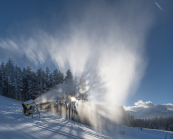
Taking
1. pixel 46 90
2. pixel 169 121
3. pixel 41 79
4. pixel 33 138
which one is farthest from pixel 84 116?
pixel 169 121

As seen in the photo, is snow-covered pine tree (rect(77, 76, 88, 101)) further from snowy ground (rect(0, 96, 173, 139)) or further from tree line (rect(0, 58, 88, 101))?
snowy ground (rect(0, 96, 173, 139))

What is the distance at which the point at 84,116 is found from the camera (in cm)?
3278

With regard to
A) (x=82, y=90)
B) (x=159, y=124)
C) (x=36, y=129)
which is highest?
(x=82, y=90)

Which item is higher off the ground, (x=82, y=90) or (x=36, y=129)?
(x=82, y=90)

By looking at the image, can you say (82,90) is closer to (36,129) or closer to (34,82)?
(34,82)

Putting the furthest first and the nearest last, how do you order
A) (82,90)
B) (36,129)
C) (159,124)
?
(159,124)
(82,90)
(36,129)

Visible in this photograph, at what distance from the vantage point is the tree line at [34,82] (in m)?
34.2

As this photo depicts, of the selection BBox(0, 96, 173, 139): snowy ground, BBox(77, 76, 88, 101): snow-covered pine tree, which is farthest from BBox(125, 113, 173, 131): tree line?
BBox(0, 96, 173, 139): snowy ground

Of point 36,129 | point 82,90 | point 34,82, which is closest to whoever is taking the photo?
point 36,129

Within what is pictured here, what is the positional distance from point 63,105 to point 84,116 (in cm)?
814

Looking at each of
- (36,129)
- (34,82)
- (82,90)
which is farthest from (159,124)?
(36,129)

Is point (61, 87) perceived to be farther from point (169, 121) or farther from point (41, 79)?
point (169, 121)

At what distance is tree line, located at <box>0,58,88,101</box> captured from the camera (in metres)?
34.2

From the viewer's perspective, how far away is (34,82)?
41.1 m
